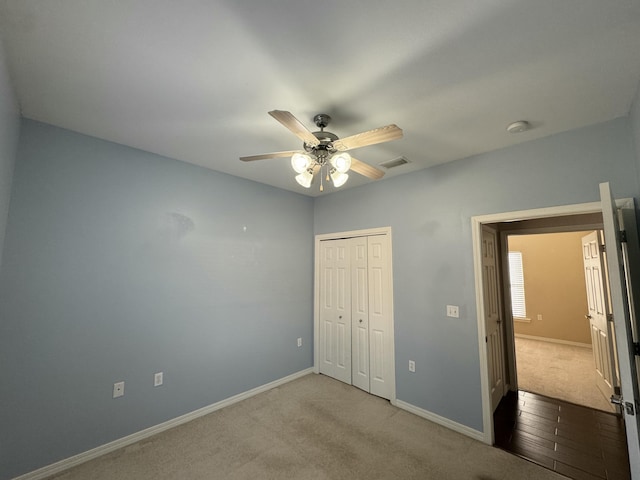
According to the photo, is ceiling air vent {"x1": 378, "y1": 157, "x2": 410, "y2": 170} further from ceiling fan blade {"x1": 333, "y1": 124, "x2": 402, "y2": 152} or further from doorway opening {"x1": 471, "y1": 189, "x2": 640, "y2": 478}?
ceiling fan blade {"x1": 333, "y1": 124, "x2": 402, "y2": 152}

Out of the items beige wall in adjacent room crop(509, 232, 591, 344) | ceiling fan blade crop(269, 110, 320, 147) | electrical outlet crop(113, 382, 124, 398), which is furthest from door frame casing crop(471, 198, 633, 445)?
beige wall in adjacent room crop(509, 232, 591, 344)

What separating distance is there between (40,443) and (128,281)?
4.28 ft

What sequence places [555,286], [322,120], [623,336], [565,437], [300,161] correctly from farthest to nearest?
[555,286] < [565,437] < [322,120] < [300,161] < [623,336]

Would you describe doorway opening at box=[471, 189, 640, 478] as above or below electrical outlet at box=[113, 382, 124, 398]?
above

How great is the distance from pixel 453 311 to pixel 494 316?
98 cm

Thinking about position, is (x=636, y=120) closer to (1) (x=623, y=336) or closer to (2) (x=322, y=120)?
(1) (x=623, y=336)

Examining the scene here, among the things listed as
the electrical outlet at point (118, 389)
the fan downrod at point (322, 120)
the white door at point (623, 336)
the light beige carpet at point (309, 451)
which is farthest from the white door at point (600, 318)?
the electrical outlet at point (118, 389)

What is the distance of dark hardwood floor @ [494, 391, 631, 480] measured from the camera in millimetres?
2176

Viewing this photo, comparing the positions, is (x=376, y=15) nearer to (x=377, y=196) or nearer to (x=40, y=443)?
(x=377, y=196)

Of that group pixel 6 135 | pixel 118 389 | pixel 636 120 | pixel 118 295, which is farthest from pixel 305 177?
pixel 118 389

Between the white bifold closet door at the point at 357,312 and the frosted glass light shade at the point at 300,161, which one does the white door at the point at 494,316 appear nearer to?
the white bifold closet door at the point at 357,312

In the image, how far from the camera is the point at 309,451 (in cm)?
232

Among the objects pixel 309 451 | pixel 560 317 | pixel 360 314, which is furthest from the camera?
pixel 560 317

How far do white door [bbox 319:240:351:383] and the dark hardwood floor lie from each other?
1.88m
